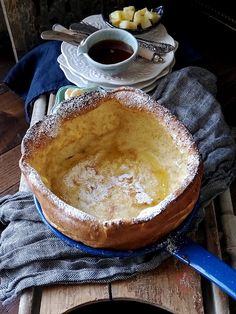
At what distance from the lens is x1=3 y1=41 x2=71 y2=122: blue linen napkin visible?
105cm

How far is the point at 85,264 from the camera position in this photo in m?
0.78

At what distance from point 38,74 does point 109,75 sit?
16 centimetres

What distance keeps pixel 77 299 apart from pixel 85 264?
5 cm

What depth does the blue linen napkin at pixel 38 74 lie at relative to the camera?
1.05m

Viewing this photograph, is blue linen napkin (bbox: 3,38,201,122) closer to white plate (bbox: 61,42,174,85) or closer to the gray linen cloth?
white plate (bbox: 61,42,174,85)

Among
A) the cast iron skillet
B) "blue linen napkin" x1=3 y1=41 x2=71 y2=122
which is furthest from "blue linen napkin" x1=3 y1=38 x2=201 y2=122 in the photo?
the cast iron skillet

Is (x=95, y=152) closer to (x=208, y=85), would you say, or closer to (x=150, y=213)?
(x=150, y=213)

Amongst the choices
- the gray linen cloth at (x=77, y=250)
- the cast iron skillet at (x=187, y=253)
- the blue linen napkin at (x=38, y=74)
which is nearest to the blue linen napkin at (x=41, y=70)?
the blue linen napkin at (x=38, y=74)

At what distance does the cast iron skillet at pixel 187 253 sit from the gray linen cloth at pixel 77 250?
0.09ft

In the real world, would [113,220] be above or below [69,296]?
above

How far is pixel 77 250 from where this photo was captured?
2.58 ft

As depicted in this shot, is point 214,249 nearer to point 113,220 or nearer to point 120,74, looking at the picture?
point 113,220

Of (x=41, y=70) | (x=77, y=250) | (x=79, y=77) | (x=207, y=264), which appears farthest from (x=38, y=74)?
(x=207, y=264)

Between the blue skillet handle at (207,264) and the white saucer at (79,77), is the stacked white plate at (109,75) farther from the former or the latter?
the blue skillet handle at (207,264)
